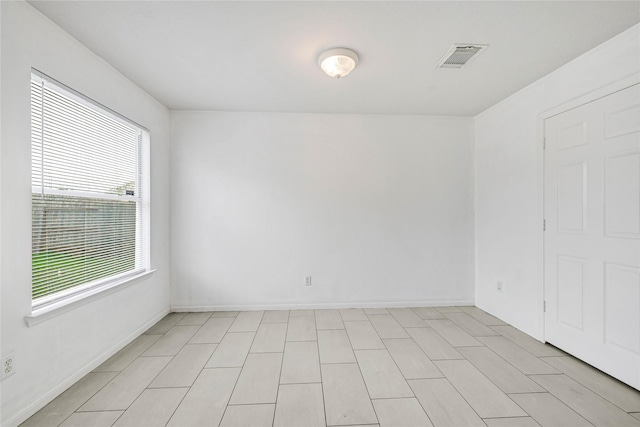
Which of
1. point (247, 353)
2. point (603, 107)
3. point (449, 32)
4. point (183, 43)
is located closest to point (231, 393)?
point (247, 353)

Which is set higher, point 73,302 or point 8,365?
point 73,302

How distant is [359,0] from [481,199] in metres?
2.90

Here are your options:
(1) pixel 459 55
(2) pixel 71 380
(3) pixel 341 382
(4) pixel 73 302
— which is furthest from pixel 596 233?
(2) pixel 71 380

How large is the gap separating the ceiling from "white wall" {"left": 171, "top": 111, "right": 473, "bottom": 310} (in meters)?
0.67

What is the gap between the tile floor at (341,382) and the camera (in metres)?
1.72

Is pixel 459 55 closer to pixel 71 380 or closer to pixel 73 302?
pixel 73 302

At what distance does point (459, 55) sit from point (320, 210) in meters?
2.16

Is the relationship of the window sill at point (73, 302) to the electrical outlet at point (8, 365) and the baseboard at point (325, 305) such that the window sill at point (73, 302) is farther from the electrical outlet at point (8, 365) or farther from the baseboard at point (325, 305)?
the baseboard at point (325, 305)

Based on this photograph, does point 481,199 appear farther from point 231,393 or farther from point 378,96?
point 231,393

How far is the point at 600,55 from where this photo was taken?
2.16m

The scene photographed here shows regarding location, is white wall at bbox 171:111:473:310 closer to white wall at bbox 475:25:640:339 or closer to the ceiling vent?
white wall at bbox 475:25:640:339

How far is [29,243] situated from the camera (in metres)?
1.74

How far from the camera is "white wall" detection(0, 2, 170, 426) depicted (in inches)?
63.2

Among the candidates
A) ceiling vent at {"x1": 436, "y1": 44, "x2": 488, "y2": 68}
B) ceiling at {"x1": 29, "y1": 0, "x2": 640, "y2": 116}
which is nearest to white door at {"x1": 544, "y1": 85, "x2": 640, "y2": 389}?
ceiling at {"x1": 29, "y1": 0, "x2": 640, "y2": 116}
